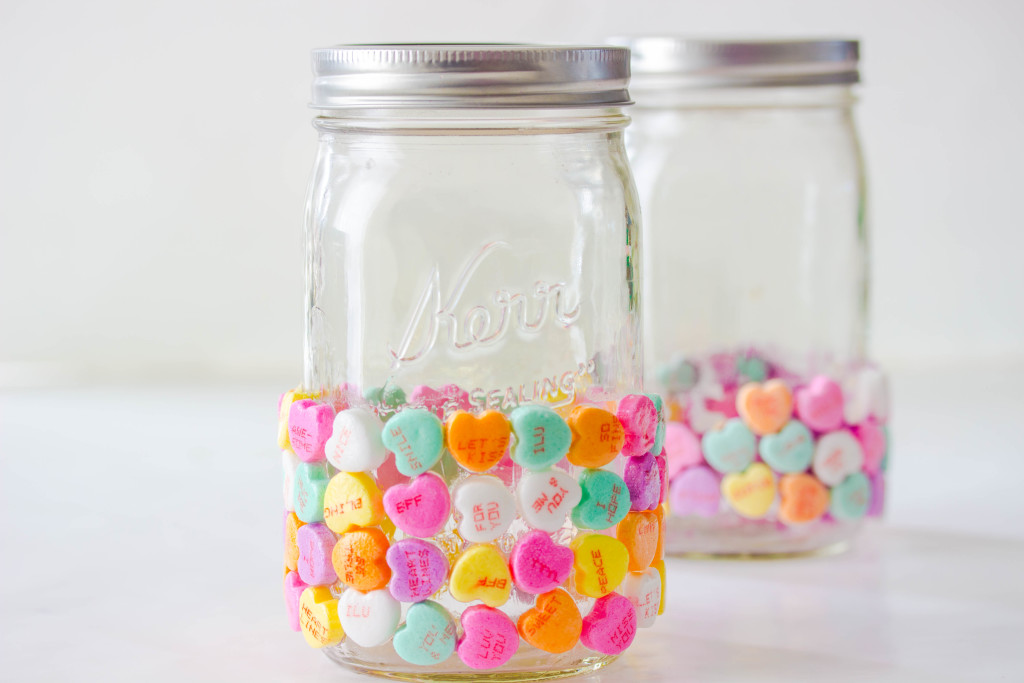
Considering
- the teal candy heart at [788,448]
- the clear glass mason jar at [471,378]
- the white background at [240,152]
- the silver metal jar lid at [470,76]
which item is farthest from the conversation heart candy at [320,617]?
the white background at [240,152]

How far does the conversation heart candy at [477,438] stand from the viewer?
24.5 inches

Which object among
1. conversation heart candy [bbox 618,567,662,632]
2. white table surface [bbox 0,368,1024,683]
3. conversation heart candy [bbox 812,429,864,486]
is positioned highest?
conversation heart candy [bbox 812,429,864,486]

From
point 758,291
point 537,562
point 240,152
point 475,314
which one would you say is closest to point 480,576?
point 537,562

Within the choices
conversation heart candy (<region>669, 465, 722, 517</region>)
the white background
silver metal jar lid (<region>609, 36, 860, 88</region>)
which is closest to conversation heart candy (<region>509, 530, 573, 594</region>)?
conversation heart candy (<region>669, 465, 722, 517</region>)

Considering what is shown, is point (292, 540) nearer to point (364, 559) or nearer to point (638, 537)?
point (364, 559)

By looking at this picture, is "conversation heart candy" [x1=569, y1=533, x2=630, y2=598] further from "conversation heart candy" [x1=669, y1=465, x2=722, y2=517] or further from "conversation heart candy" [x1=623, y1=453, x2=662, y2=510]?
"conversation heart candy" [x1=669, y1=465, x2=722, y2=517]

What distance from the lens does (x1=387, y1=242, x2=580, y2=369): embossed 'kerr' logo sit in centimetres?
68

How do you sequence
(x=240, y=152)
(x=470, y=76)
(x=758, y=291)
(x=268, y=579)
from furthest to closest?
(x=240, y=152), (x=758, y=291), (x=268, y=579), (x=470, y=76)

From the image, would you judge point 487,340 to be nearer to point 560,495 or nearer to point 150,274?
point 560,495

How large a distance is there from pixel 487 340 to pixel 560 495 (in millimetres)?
101

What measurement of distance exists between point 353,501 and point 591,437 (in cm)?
12

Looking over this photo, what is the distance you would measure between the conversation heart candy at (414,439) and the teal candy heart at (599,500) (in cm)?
7

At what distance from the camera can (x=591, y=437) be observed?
64 cm

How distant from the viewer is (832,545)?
3.06ft
